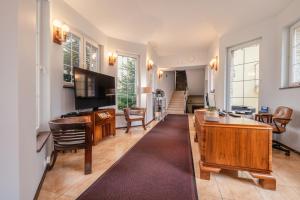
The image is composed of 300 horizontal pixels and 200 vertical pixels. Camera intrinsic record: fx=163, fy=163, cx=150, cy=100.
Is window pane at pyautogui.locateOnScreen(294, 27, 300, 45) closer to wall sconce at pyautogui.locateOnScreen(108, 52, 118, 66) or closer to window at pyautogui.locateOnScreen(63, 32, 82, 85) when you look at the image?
wall sconce at pyautogui.locateOnScreen(108, 52, 118, 66)

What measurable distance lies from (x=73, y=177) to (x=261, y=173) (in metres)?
2.22

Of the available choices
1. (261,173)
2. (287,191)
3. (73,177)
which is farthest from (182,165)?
(73,177)

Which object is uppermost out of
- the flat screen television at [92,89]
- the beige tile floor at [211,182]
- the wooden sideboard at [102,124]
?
the flat screen television at [92,89]

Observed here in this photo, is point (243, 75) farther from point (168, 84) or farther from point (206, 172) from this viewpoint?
point (168, 84)

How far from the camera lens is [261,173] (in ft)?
6.01

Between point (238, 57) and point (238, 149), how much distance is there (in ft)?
11.3

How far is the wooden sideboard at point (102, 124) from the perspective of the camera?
3.37m

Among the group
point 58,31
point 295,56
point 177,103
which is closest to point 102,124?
point 58,31

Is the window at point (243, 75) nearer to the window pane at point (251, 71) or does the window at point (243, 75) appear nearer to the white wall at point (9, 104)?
the window pane at point (251, 71)

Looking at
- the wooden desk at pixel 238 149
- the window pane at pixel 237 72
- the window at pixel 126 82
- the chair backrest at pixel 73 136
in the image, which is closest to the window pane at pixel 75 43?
the window at pixel 126 82

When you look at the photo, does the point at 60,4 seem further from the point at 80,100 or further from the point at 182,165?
the point at 182,165

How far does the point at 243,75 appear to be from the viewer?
4402mm

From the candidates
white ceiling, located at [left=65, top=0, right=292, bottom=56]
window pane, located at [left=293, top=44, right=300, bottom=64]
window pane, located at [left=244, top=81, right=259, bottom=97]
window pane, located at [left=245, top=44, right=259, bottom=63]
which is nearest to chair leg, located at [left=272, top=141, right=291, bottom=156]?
window pane, located at [left=244, top=81, right=259, bottom=97]

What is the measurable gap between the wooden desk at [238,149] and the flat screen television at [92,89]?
2.30 metres
